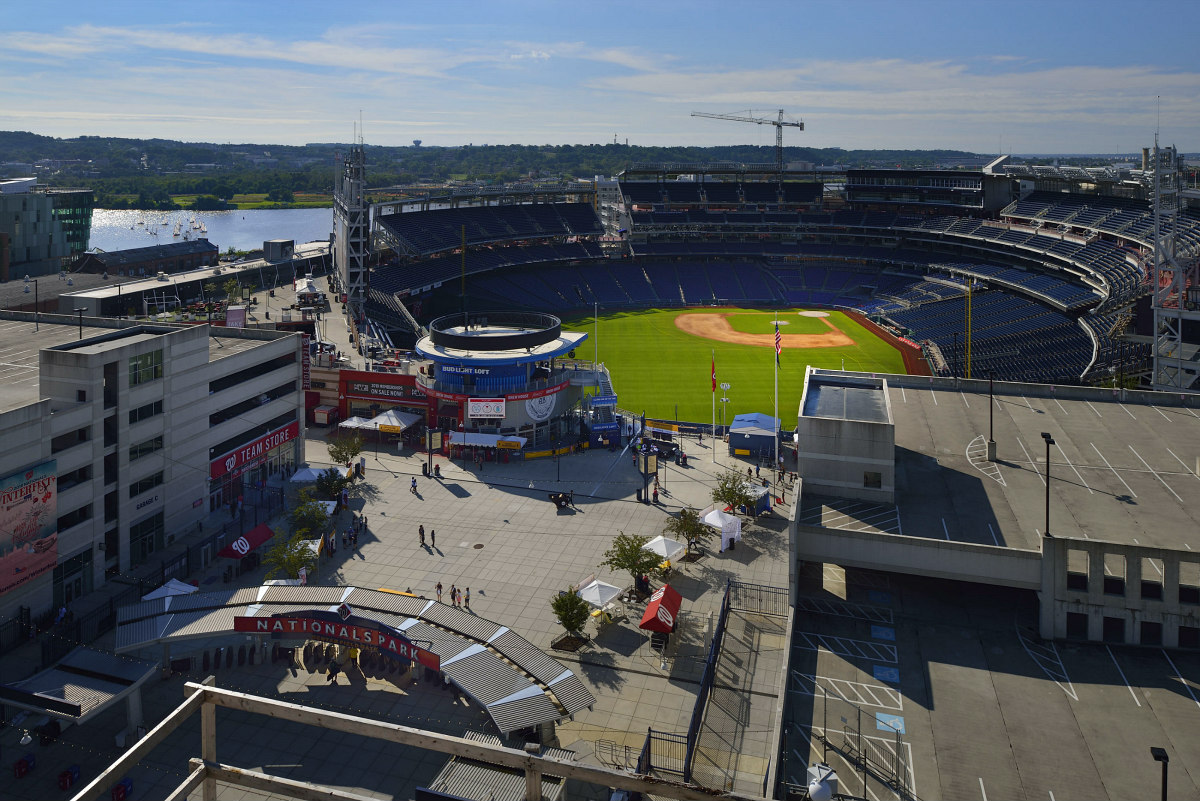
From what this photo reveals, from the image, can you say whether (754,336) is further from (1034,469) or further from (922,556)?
(922,556)

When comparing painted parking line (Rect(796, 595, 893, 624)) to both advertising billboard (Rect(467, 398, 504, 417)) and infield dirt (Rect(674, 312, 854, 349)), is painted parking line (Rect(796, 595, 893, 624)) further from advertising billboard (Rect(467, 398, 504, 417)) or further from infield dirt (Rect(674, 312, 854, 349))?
infield dirt (Rect(674, 312, 854, 349))

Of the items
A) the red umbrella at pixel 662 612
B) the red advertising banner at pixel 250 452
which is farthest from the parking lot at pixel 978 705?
the red advertising banner at pixel 250 452

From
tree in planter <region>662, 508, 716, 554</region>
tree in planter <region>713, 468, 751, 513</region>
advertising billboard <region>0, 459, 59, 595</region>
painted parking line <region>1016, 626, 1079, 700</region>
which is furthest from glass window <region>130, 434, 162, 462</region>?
painted parking line <region>1016, 626, 1079, 700</region>

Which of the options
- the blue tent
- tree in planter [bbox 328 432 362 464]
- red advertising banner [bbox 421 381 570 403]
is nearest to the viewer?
tree in planter [bbox 328 432 362 464]

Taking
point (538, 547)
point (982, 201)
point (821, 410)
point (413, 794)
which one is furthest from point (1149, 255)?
point (413, 794)

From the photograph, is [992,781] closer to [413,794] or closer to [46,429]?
[413,794]

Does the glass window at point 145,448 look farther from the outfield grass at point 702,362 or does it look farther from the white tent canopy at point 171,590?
the outfield grass at point 702,362
